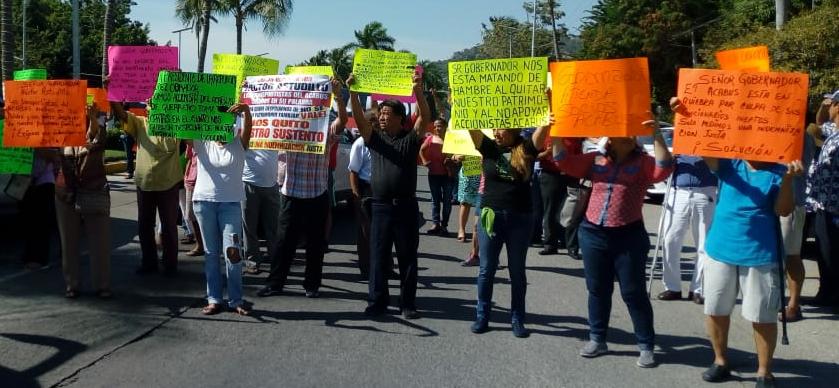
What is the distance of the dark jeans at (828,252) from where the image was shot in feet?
22.6

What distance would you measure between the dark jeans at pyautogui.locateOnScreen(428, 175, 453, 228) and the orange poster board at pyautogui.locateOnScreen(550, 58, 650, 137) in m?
6.28

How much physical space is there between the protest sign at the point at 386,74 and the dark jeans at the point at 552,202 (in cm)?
356

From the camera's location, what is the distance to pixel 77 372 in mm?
4910

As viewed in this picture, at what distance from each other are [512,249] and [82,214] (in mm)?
3729

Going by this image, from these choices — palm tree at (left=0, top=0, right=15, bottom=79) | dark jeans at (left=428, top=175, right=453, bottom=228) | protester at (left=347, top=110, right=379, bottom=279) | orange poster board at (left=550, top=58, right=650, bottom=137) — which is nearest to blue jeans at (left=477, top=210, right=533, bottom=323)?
orange poster board at (left=550, top=58, right=650, bottom=137)

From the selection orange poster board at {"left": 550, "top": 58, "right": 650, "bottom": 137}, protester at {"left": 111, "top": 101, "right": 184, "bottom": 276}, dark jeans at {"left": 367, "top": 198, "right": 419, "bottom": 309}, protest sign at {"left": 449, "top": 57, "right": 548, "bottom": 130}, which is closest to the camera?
orange poster board at {"left": 550, "top": 58, "right": 650, "bottom": 137}

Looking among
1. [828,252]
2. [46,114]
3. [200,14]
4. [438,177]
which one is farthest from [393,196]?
[200,14]

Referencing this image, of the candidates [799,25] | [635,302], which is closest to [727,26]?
[799,25]

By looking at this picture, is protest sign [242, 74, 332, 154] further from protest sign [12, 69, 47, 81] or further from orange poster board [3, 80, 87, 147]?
protest sign [12, 69, 47, 81]

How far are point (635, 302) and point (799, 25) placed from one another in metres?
15.8

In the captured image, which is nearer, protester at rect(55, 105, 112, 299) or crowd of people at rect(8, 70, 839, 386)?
crowd of people at rect(8, 70, 839, 386)

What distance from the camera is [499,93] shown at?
584 cm

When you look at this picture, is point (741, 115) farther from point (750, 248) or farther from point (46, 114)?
point (46, 114)

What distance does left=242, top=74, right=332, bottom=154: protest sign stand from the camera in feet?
21.9
